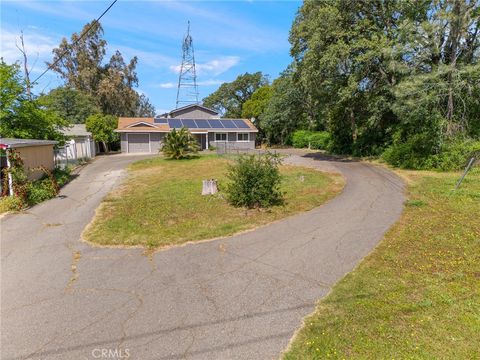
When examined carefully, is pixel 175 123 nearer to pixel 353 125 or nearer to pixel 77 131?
pixel 77 131

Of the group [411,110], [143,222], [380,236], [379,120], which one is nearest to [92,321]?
[143,222]

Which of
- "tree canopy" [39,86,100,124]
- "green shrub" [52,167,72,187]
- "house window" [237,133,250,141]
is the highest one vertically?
"tree canopy" [39,86,100,124]

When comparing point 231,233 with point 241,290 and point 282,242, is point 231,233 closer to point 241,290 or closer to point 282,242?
point 282,242

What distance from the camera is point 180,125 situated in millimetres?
34281

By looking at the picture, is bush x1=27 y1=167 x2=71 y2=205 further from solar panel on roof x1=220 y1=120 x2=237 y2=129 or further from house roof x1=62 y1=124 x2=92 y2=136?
solar panel on roof x1=220 y1=120 x2=237 y2=129

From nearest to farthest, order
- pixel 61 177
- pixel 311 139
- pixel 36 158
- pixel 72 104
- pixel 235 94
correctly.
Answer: pixel 36 158 → pixel 61 177 → pixel 311 139 → pixel 72 104 → pixel 235 94

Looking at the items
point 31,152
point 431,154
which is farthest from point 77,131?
point 431,154

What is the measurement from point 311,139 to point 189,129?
12.9m

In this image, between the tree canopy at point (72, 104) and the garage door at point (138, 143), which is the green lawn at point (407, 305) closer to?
the garage door at point (138, 143)

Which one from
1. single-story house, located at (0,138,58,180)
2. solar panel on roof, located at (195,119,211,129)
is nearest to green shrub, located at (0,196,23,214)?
single-story house, located at (0,138,58,180)

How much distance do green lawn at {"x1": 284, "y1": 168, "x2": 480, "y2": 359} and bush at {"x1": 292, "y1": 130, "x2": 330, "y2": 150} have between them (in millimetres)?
23841

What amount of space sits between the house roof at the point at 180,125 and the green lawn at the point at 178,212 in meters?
18.5

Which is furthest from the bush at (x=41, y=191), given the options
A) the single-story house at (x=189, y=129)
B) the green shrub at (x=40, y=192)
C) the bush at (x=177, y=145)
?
the single-story house at (x=189, y=129)

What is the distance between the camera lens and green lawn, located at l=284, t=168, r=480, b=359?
10.4ft
